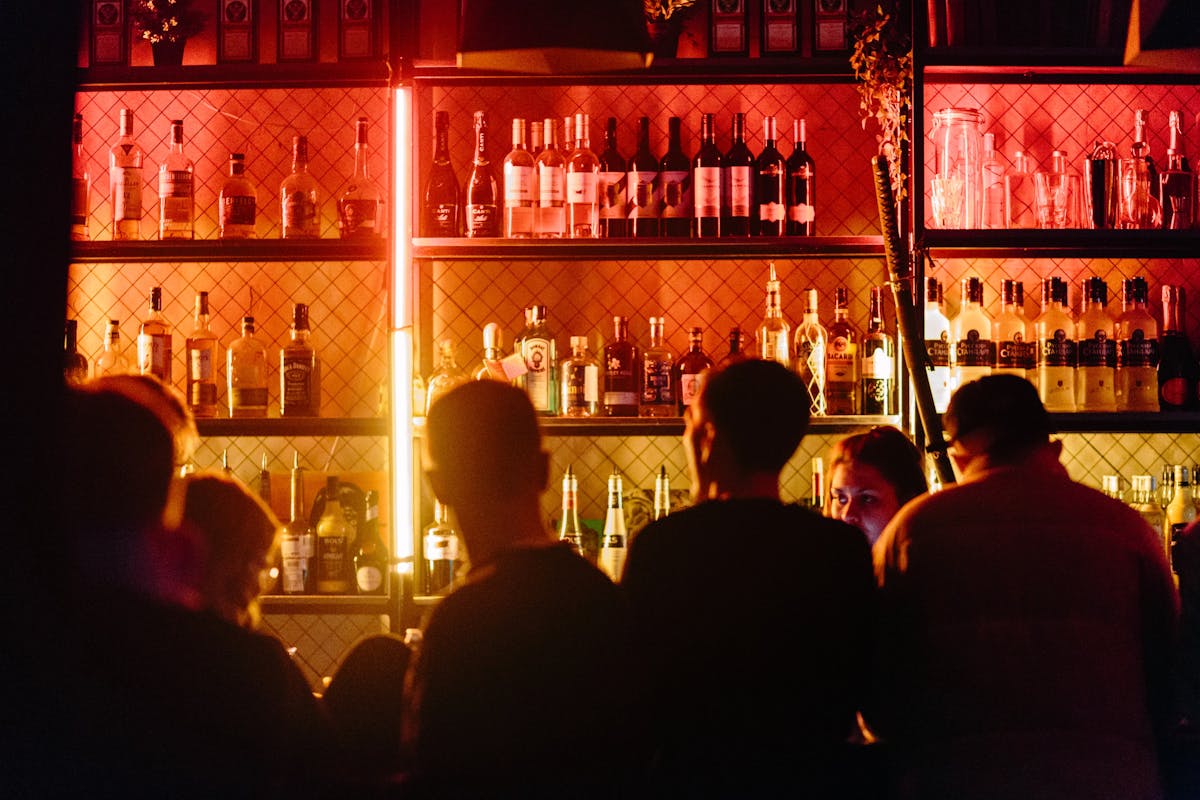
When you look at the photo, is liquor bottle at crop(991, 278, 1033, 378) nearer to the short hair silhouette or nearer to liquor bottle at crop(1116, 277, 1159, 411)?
liquor bottle at crop(1116, 277, 1159, 411)

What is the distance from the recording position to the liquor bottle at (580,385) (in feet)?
10.7

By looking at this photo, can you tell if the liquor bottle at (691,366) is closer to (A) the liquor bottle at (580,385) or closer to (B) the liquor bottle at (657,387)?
(B) the liquor bottle at (657,387)

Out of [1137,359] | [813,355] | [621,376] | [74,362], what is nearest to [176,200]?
[74,362]

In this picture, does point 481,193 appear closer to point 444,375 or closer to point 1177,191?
point 444,375

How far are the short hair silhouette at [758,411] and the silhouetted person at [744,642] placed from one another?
0.37 feet

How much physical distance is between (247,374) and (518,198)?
97cm

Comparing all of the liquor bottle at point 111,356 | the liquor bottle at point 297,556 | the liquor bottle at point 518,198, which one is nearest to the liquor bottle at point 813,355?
the liquor bottle at point 518,198

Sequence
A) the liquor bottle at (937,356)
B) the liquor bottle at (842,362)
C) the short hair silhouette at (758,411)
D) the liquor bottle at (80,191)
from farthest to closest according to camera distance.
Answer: the liquor bottle at (80,191), the liquor bottle at (842,362), the liquor bottle at (937,356), the short hair silhouette at (758,411)

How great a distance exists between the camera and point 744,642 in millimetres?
1676

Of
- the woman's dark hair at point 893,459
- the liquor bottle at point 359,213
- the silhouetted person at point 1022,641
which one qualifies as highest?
the liquor bottle at point 359,213

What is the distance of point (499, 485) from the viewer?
5.14 feet

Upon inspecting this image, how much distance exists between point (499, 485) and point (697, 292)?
6.86 ft

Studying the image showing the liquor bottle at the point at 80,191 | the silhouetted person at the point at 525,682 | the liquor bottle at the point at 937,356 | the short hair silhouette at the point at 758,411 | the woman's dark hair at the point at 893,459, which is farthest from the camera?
the liquor bottle at the point at 80,191

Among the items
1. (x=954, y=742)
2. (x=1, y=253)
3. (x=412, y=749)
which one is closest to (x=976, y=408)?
(x=954, y=742)
